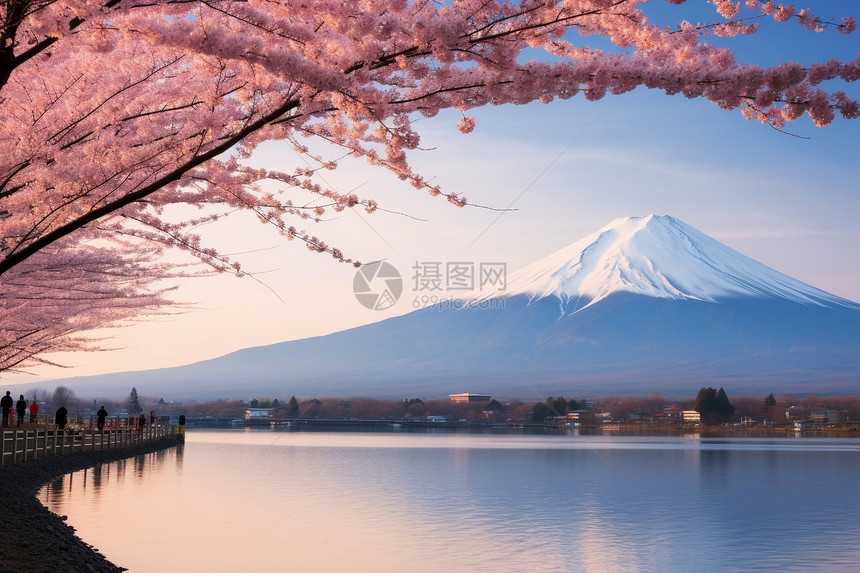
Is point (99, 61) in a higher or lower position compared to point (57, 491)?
higher

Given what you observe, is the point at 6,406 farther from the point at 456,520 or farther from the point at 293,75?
the point at 293,75

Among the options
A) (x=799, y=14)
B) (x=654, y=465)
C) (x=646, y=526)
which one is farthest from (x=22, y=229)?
(x=654, y=465)

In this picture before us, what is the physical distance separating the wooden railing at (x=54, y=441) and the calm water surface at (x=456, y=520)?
1495mm

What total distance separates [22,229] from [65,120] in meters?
3.71

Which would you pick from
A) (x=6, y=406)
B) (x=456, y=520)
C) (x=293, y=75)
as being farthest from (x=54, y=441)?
(x=293, y=75)

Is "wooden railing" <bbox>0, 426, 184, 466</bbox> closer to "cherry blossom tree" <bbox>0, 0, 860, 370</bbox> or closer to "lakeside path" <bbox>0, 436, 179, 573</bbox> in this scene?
"lakeside path" <bbox>0, 436, 179, 573</bbox>

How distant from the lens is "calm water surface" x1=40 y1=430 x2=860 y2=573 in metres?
19.9

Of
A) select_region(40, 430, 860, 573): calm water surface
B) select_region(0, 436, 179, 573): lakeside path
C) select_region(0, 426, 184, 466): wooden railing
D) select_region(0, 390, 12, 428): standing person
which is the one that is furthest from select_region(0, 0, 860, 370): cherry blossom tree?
select_region(0, 390, 12, 428): standing person

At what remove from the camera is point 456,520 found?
2725 centimetres

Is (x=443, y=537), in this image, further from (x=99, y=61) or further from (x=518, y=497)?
(x=99, y=61)

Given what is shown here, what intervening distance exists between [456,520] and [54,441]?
18.0 metres

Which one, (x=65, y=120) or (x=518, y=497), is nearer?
(x=65, y=120)

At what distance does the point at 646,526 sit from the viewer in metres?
26.2

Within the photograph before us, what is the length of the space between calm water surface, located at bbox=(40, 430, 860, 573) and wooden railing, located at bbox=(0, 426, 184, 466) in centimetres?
149
